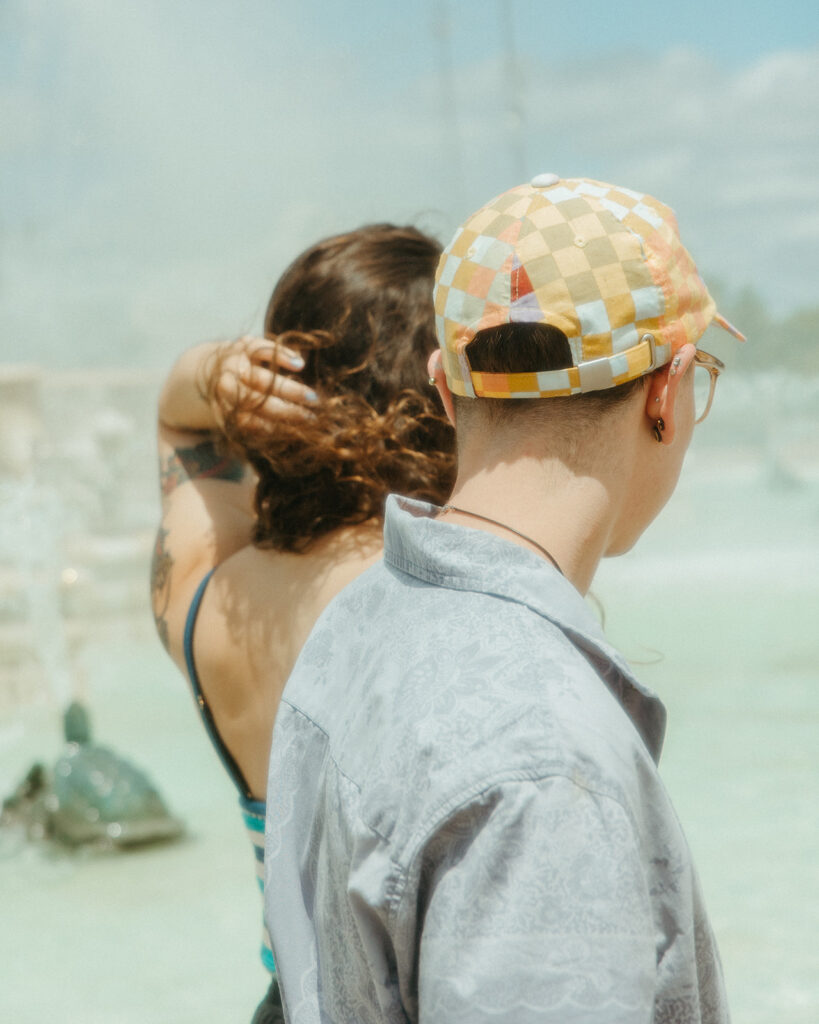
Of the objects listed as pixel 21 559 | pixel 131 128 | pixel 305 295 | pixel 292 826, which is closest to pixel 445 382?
pixel 292 826

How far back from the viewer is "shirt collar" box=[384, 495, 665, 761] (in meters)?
0.86

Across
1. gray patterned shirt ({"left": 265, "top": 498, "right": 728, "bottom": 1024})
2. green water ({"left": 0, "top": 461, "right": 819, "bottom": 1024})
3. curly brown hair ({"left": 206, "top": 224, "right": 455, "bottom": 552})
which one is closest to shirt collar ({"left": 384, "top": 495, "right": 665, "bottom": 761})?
gray patterned shirt ({"left": 265, "top": 498, "right": 728, "bottom": 1024})

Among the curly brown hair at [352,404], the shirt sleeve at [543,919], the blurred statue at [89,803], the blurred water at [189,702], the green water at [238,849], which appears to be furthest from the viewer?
the blurred statue at [89,803]

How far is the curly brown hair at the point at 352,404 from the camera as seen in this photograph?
1433 millimetres

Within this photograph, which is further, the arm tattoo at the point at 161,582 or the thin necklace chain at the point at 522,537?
the arm tattoo at the point at 161,582

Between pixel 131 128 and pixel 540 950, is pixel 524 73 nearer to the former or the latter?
pixel 131 128

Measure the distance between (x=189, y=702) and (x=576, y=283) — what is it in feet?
17.5

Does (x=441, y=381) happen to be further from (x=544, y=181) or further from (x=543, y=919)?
(x=543, y=919)

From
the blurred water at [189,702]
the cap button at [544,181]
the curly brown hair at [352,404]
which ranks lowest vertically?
the blurred water at [189,702]

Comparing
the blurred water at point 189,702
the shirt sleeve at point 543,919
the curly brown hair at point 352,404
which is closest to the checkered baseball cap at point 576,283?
the shirt sleeve at point 543,919

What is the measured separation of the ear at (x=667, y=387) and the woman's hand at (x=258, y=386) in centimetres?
57

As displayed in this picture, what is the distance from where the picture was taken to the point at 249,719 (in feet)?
4.95

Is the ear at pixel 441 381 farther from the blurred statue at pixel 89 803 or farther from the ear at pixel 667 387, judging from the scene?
the blurred statue at pixel 89 803

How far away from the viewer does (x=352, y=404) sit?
1.46 metres
